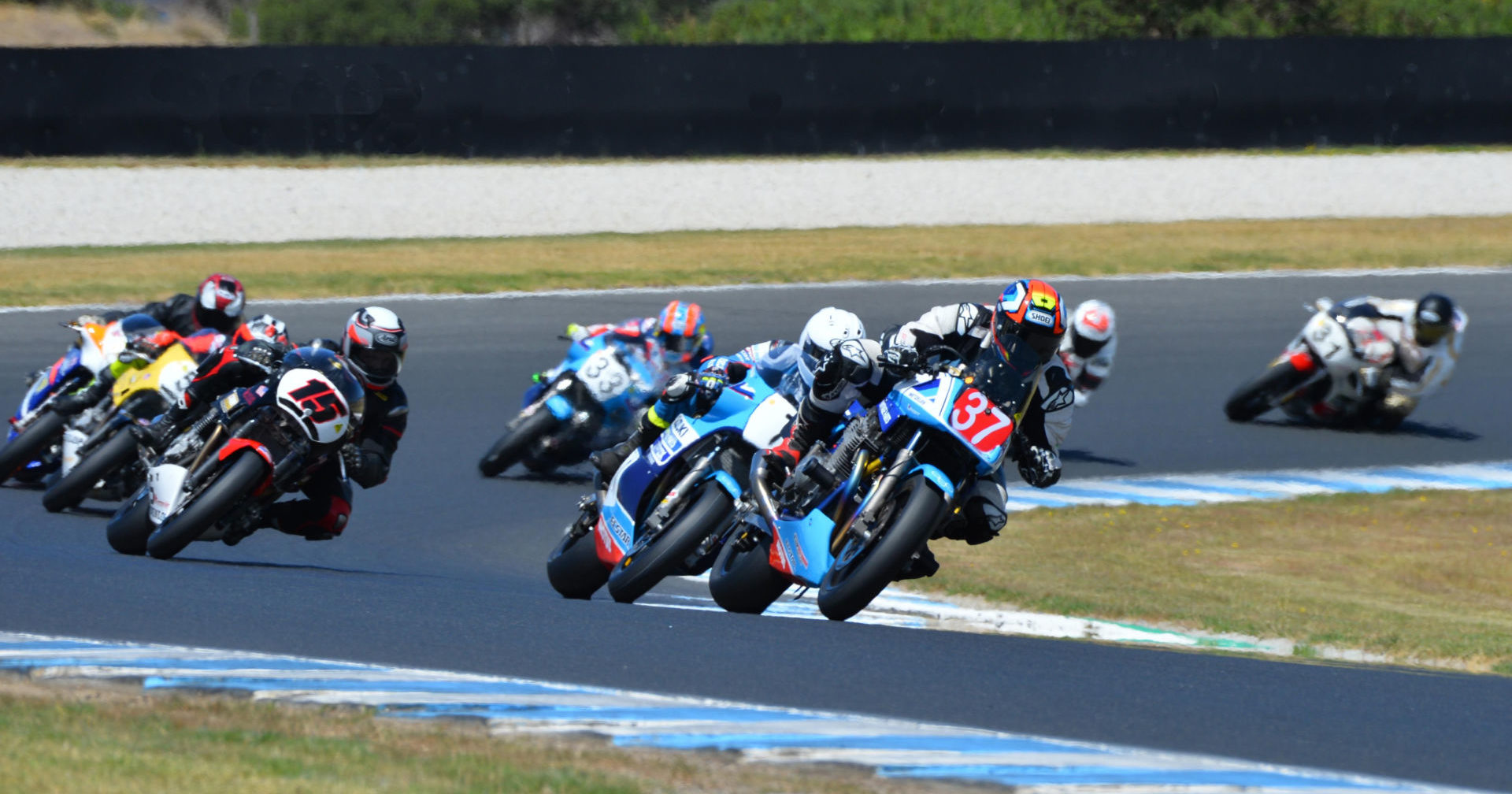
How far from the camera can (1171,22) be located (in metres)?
32.8

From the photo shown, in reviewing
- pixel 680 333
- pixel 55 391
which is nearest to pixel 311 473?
pixel 55 391

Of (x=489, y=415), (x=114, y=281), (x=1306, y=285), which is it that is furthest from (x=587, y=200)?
(x=489, y=415)

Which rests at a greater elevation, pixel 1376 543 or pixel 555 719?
pixel 555 719

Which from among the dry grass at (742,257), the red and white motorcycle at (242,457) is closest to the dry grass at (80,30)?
the dry grass at (742,257)

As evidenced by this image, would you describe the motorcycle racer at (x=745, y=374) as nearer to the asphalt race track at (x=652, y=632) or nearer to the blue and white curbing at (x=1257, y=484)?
the asphalt race track at (x=652, y=632)

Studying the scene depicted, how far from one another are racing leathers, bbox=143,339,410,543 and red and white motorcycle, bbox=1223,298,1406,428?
7.06 meters

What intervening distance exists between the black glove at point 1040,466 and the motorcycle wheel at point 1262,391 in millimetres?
6670

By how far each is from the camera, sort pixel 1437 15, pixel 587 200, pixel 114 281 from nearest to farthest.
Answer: pixel 114 281 → pixel 587 200 → pixel 1437 15

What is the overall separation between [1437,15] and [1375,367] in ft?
80.7

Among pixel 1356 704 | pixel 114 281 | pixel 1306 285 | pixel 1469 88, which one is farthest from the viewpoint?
pixel 1469 88

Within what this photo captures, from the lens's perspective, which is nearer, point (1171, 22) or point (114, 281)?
point (114, 281)

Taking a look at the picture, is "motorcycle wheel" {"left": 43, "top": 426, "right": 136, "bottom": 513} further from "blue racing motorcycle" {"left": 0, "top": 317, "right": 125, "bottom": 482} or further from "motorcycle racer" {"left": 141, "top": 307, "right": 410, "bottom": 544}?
"blue racing motorcycle" {"left": 0, "top": 317, "right": 125, "bottom": 482}

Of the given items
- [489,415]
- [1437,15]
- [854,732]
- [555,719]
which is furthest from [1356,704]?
[1437,15]

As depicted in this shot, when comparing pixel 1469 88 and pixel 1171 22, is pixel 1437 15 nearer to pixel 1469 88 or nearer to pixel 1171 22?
pixel 1171 22
